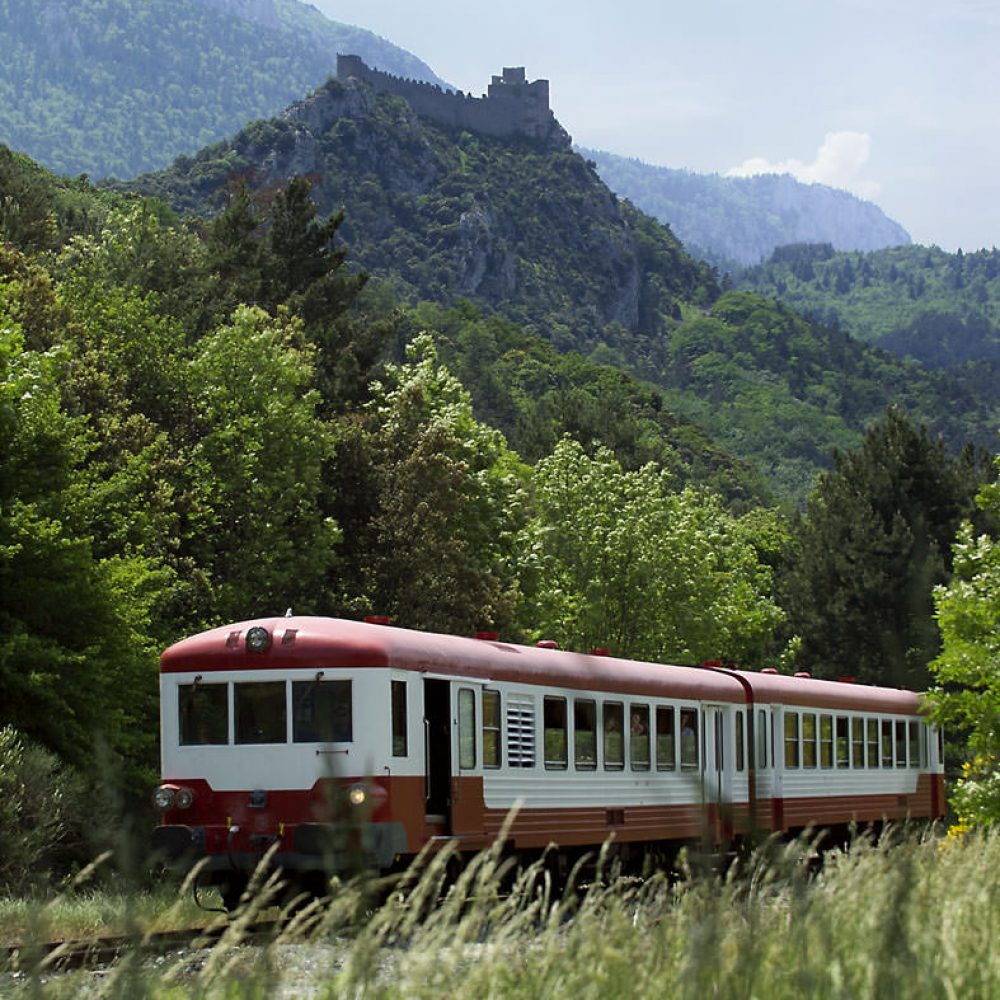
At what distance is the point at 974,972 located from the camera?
7023mm

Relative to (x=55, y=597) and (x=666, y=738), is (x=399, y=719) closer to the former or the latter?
(x=666, y=738)

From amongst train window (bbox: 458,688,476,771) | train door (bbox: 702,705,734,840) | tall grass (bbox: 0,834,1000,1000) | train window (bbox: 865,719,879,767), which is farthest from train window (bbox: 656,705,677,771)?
tall grass (bbox: 0,834,1000,1000)

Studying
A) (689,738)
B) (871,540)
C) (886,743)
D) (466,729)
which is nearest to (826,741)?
(886,743)

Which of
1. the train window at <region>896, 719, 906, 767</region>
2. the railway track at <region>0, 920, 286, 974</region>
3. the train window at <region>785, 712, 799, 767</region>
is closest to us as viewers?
the railway track at <region>0, 920, 286, 974</region>

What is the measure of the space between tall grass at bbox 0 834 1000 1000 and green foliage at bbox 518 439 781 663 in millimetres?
40563

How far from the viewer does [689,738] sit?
24.8 meters

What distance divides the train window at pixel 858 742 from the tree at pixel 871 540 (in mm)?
24146

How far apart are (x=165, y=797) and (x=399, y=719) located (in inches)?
92.1

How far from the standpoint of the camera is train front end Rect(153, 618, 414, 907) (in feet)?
58.1

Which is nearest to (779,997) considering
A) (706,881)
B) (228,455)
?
(706,881)

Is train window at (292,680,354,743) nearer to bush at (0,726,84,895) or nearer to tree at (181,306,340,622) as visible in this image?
bush at (0,726,84,895)

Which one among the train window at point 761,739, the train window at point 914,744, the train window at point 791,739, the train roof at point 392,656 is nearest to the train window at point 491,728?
the train roof at point 392,656

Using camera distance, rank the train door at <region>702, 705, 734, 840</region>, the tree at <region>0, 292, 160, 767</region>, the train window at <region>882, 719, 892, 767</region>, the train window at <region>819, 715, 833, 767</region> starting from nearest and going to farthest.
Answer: the train door at <region>702, 705, 734, 840</region>, the tree at <region>0, 292, 160, 767</region>, the train window at <region>819, 715, 833, 767</region>, the train window at <region>882, 719, 892, 767</region>

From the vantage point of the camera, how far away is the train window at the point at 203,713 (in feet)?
61.4
